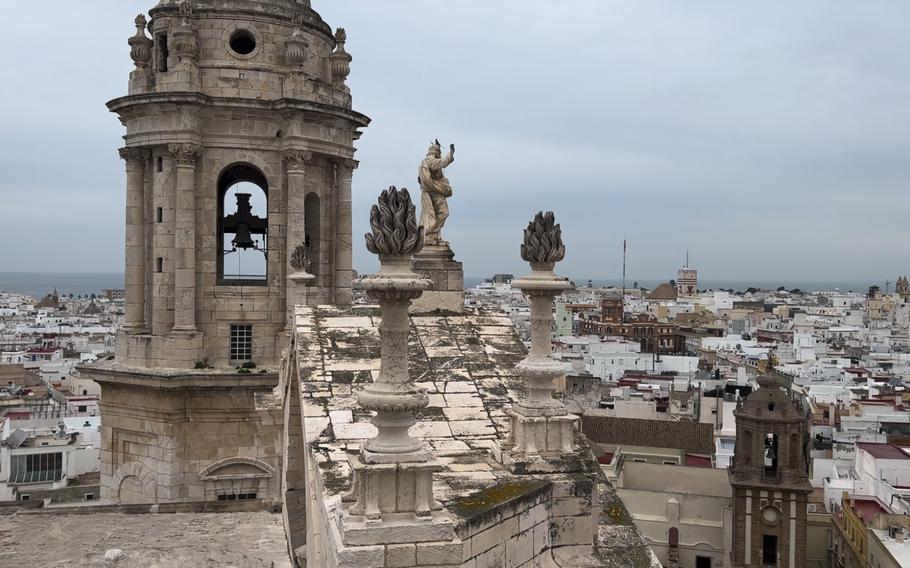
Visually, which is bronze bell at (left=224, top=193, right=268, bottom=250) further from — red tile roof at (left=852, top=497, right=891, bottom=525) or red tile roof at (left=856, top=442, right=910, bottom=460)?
red tile roof at (left=856, top=442, right=910, bottom=460)

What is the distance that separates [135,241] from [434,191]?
8.95 metres

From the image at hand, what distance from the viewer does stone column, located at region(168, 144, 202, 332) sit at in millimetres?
16562

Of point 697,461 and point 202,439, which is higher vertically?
point 202,439

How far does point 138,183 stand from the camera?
17.2m

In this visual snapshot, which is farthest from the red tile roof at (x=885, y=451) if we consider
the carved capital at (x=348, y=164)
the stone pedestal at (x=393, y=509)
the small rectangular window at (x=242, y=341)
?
the stone pedestal at (x=393, y=509)

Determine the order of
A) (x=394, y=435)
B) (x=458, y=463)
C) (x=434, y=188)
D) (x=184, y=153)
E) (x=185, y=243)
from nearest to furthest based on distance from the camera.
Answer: (x=394, y=435)
(x=458, y=463)
(x=434, y=188)
(x=184, y=153)
(x=185, y=243)

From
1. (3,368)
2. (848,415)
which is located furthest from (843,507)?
(3,368)

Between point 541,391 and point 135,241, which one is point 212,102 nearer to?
point 135,241

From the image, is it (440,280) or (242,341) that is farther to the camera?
(242,341)

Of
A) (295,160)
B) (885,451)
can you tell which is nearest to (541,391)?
(295,160)

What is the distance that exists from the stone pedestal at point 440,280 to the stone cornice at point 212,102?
22.5ft

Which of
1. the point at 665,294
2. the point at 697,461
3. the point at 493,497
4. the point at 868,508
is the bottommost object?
the point at 697,461

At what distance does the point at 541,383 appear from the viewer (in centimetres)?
820

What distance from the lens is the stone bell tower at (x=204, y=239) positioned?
1653cm
